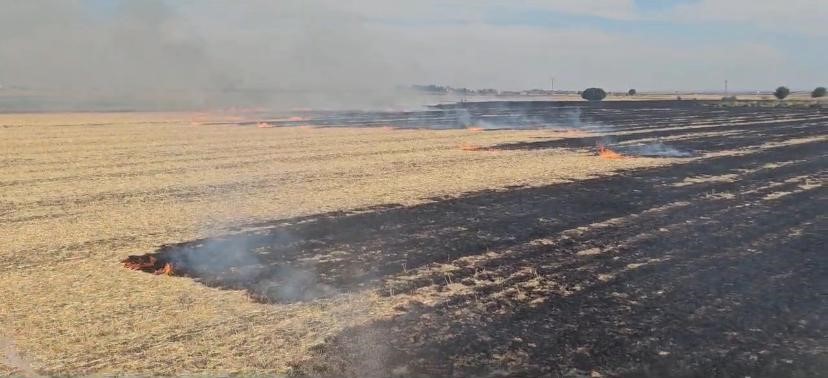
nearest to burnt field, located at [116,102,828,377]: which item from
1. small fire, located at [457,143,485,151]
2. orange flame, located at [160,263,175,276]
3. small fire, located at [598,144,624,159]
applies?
orange flame, located at [160,263,175,276]

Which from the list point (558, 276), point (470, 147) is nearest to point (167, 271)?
point (558, 276)

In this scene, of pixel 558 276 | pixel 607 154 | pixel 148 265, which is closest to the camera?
pixel 558 276

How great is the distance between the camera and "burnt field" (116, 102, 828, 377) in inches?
299

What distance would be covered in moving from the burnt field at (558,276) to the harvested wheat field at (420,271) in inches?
1.9

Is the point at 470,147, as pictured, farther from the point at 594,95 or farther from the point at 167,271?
the point at 594,95

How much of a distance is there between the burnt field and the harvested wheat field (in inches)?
1.9

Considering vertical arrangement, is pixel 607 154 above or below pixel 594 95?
below

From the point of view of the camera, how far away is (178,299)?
10008mm

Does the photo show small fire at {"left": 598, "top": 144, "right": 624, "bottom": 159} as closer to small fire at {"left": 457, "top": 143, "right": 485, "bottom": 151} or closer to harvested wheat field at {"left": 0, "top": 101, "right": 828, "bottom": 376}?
harvested wheat field at {"left": 0, "top": 101, "right": 828, "bottom": 376}

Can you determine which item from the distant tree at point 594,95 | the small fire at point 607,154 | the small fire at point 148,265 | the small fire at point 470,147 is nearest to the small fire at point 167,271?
the small fire at point 148,265

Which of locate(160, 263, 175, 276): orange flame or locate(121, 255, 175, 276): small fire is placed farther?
locate(121, 255, 175, 276): small fire

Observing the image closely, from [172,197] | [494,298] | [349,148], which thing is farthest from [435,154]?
[494,298]

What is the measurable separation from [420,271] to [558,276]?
2.38m

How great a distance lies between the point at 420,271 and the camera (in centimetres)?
1133
